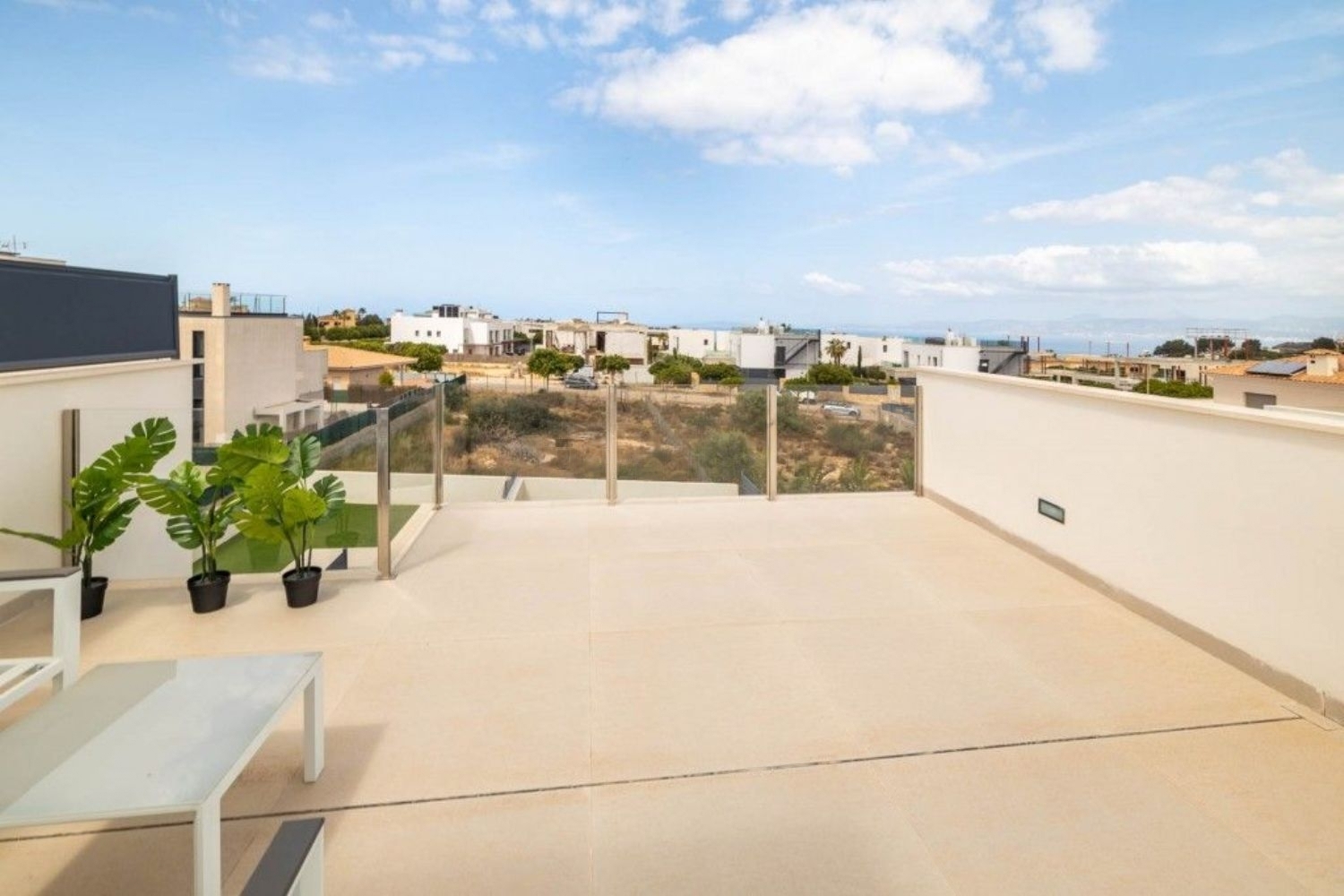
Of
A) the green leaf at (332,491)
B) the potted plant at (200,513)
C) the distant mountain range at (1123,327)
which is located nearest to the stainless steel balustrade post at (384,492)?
the green leaf at (332,491)

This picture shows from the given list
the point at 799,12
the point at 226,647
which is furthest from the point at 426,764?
the point at 799,12

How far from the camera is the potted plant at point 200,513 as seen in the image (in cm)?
380

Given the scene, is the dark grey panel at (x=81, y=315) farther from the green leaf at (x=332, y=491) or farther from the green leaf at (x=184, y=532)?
the green leaf at (x=332, y=491)

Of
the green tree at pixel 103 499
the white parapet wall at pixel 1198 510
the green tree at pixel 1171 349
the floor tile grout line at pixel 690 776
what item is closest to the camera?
the floor tile grout line at pixel 690 776

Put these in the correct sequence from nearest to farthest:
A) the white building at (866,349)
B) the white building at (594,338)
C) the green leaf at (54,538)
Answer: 1. the green leaf at (54,538)
2. the white building at (866,349)
3. the white building at (594,338)

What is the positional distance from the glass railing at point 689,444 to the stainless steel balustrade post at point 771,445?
0.12 ft

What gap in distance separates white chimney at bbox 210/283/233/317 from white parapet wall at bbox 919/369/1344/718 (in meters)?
26.8

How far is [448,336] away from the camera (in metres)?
74.9

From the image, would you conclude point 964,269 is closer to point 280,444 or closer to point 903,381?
point 903,381

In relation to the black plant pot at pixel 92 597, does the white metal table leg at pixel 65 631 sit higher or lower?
higher

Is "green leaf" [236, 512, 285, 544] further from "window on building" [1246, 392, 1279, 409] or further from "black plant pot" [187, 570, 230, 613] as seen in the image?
"window on building" [1246, 392, 1279, 409]

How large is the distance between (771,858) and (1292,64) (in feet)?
114

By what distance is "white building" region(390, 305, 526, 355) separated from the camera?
2950 inches

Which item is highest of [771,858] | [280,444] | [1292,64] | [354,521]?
[1292,64]
